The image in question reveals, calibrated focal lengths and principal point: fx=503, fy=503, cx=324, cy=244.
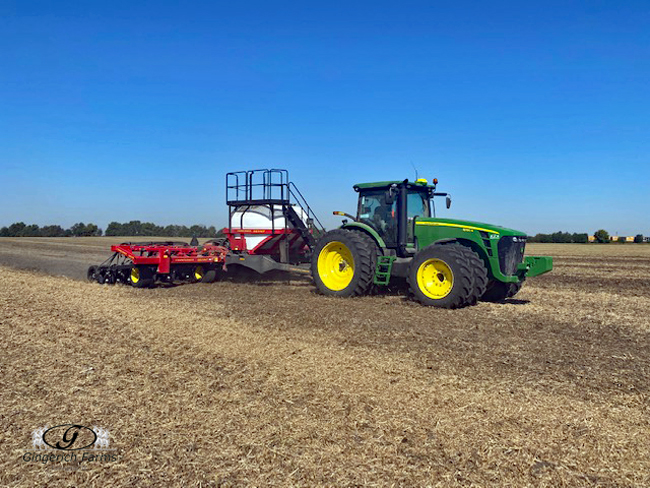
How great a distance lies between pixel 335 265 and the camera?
35.9 ft

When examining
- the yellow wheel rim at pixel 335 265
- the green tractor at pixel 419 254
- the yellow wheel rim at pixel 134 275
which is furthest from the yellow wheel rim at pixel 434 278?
the yellow wheel rim at pixel 134 275

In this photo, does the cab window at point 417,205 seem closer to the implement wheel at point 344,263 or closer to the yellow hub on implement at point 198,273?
the implement wheel at point 344,263

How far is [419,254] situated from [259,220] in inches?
193

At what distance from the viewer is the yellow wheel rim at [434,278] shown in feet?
29.9

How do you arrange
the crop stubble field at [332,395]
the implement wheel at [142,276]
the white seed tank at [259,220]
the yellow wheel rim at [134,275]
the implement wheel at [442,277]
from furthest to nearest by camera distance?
the white seed tank at [259,220] < the yellow wheel rim at [134,275] < the implement wheel at [142,276] < the implement wheel at [442,277] < the crop stubble field at [332,395]

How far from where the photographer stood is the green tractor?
8.99m

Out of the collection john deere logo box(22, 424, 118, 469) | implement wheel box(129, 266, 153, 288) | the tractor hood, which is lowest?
john deere logo box(22, 424, 118, 469)

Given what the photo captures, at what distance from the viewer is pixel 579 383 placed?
491 cm

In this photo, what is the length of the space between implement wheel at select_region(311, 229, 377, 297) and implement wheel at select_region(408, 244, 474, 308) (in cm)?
98

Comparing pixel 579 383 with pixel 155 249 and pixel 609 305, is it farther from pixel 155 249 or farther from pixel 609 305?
pixel 155 249

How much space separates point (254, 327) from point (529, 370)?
3784 millimetres

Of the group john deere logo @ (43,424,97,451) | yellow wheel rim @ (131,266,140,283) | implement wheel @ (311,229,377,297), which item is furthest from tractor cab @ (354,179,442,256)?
john deere logo @ (43,424,97,451)

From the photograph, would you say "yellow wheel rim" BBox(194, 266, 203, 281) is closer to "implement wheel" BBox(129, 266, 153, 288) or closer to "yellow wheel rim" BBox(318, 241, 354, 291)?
"implement wheel" BBox(129, 266, 153, 288)

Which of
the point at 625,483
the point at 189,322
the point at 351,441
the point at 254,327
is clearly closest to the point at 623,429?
the point at 625,483
